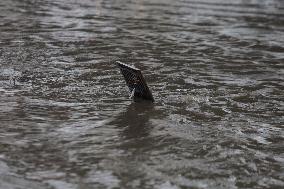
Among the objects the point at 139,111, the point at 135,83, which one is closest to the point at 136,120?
the point at 139,111

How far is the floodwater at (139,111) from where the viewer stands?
16.2ft

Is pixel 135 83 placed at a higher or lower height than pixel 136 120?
higher

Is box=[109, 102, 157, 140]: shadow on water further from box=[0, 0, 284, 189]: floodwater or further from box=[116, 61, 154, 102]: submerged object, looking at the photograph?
box=[116, 61, 154, 102]: submerged object

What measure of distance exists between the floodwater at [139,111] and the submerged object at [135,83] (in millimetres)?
174

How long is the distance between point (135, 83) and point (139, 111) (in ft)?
1.53

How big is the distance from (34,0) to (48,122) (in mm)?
17345

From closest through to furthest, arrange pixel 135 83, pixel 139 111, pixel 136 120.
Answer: pixel 136 120 → pixel 139 111 → pixel 135 83

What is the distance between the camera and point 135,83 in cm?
717

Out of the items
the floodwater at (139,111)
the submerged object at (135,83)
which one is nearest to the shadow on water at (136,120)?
the floodwater at (139,111)

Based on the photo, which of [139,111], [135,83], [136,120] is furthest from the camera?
[135,83]

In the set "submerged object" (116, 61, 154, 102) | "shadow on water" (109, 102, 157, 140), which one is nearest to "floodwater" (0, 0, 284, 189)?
"shadow on water" (109, 102, 157, 140)

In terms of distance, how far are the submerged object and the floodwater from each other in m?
0.17

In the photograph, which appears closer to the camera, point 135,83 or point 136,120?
point 136,120

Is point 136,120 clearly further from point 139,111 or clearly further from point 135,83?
point 135,83
